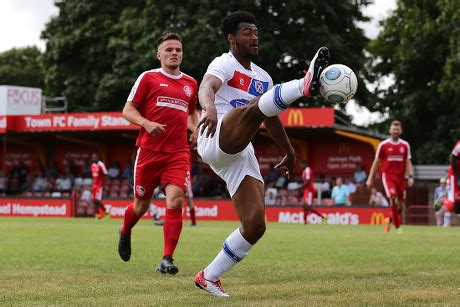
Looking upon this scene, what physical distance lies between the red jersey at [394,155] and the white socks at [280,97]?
1528 centimetres

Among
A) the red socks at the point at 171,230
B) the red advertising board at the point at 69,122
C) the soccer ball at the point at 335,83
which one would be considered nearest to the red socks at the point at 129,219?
the red socks at the point at 171,230

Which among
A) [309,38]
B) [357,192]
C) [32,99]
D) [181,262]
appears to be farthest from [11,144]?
[181,262]

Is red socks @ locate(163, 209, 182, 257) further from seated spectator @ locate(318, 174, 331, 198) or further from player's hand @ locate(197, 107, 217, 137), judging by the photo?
seated spectator @ locate(318, 174, 331, 198)

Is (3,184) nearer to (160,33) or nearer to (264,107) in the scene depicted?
(160,33)

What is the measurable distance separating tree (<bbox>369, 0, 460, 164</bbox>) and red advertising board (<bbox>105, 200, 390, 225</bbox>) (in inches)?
548

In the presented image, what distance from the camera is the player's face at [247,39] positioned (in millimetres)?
8836

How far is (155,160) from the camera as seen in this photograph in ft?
37.1

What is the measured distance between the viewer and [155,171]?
1134cm

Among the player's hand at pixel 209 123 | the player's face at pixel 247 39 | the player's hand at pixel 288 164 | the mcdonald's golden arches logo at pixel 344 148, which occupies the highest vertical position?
the mcdonald's golden arches logo at pixel 344 148

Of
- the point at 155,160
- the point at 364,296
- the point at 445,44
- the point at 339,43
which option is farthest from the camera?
the point at 445,44

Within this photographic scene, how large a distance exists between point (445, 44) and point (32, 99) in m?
21.3

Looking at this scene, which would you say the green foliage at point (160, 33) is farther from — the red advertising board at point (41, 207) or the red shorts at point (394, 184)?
the red shorts at point (394, 184)

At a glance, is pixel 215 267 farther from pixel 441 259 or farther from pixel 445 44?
pixel 445 44

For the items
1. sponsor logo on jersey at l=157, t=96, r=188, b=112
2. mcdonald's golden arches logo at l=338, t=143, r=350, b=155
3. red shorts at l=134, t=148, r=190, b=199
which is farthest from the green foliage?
red shorts at l=134, t=148, r=190, b=199
